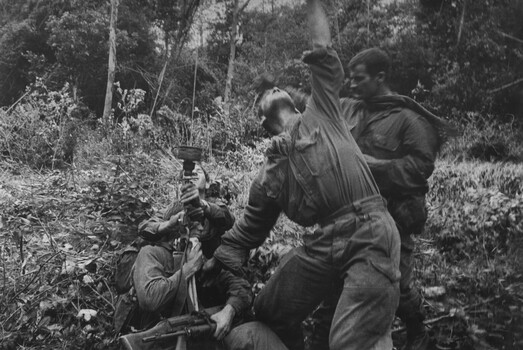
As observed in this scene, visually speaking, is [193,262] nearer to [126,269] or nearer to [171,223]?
[171,223]

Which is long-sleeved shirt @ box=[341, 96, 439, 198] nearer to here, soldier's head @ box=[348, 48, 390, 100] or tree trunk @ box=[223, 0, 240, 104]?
soldier's head @ box=[348, 48, 390, 100]

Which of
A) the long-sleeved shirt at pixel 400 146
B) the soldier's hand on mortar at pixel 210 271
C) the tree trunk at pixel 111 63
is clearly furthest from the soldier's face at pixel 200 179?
the tree trunk at pixel 111 63

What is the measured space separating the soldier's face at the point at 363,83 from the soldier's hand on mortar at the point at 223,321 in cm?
127

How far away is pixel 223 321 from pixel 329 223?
2.32ft

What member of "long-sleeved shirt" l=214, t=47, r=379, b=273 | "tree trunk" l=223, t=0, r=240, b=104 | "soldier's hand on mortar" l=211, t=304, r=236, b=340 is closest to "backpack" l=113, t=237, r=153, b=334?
"soldier's hand on mortar" l=211, t=304, r=236, b=340

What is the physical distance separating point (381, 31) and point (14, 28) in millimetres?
8547

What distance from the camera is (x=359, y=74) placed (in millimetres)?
2732

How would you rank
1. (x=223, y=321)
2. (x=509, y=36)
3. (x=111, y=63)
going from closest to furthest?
(x=223, y=321) → (x=509, y=36) → (x=111, y=63)

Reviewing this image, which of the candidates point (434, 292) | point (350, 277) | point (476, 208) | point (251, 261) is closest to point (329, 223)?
point (350, 277)

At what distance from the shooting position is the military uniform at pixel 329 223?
2234 mm

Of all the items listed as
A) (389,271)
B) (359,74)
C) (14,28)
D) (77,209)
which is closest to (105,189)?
(77,209)

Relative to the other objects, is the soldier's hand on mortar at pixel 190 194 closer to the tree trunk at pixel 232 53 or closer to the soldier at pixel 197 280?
the soldier at pixel 197 280

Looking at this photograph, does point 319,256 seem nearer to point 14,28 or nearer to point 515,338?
point 515,338

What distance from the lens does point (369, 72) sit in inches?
107
